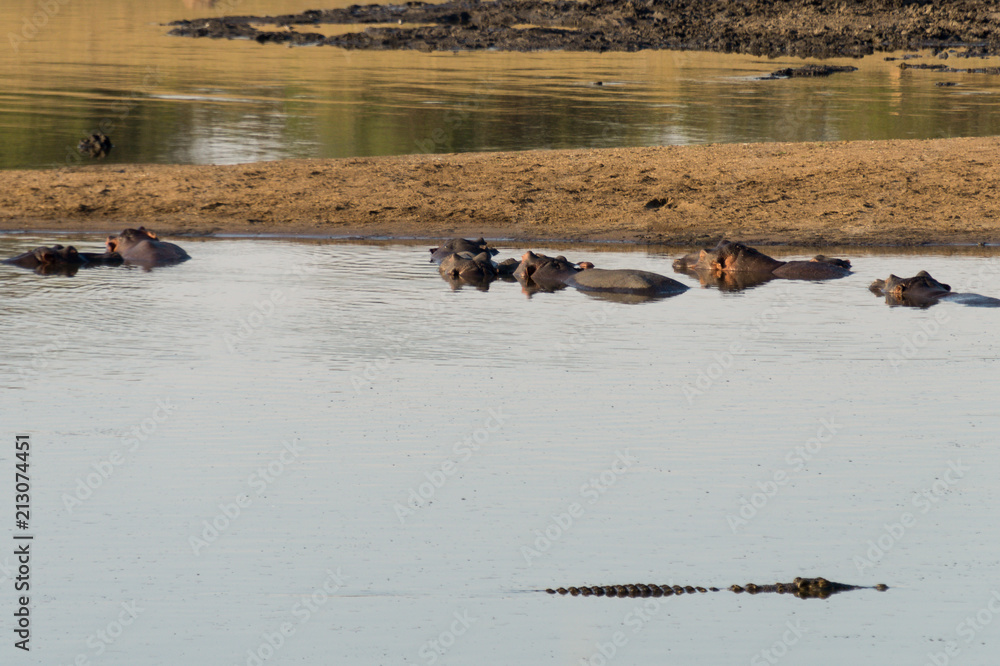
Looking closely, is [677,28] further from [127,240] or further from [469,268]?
[469,268]

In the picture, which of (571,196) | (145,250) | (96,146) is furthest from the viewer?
(96,146)

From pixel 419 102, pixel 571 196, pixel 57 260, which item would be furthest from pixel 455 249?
pixel 419 102

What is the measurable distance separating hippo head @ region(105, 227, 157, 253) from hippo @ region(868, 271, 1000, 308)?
985 centimetres

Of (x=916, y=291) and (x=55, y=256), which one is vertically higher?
(x=55, y=256)

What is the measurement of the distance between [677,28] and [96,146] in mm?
36810

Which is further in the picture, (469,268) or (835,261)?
(835,261)

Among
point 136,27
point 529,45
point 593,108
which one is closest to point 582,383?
point 593,108

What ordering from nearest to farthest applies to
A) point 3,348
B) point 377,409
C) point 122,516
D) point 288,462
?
point 122,516, point 288,462, point 377,409, point 3,348

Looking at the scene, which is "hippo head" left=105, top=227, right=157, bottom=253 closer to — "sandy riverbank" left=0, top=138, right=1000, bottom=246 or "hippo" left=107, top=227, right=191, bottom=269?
"hippo" left=107, top=227, right=191, bottom=269

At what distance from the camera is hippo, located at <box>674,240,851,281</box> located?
62.6 ft

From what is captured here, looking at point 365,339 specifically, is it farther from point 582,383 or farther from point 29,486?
point 29,486

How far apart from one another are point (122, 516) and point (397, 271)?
9723 millimetres

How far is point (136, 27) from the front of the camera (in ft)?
229

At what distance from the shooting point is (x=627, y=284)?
706 inches
